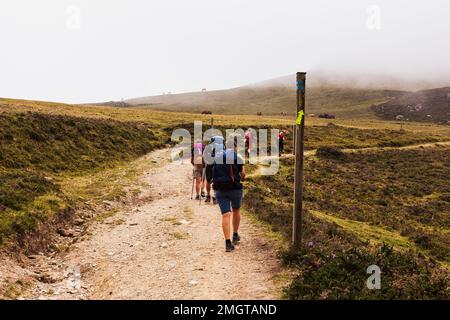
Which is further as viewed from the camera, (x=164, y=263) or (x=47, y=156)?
(x=47, y=156)

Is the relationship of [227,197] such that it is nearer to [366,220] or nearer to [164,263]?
[164,263]

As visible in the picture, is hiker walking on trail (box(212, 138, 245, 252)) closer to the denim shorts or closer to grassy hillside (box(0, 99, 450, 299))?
the denim shorts

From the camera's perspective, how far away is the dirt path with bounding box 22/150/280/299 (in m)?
9.39

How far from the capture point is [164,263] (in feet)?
36.5

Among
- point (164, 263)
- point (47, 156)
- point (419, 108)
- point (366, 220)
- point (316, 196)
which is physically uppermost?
point (419, 108)

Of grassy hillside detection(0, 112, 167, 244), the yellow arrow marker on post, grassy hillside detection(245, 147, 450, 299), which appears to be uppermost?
the yellow arrow marker on post

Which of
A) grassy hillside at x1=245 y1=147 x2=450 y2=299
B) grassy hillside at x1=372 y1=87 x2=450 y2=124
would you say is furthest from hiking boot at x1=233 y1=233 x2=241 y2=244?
grassy hillside at x1=372 y1=87 x2=450 y2=124

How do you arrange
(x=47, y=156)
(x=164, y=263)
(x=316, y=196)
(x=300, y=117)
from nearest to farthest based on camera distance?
(x=300, y=117), (x=164, y=263), (x=47, y=156), (x=316, y=196)

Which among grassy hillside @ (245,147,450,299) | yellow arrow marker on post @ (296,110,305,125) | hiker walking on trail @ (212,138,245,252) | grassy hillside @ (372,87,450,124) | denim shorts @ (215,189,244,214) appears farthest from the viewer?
grassy hillside @ (372,87,450,124)

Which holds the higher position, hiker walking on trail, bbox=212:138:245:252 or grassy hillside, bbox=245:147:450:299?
hiker walking on trail, bbox=212:138:245:252

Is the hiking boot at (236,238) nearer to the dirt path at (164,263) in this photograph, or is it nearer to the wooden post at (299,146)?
the dirt path at (164,263)

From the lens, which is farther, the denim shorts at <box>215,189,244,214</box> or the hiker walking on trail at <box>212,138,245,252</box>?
the denim shorts at <box>215,189,244,214</box>

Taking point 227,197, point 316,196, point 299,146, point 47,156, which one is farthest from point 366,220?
point 47,156

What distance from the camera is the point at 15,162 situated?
2228 centimetres
